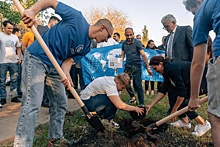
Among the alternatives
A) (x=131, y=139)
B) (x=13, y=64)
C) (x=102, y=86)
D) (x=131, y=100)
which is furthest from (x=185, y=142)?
(x=13, y=64)

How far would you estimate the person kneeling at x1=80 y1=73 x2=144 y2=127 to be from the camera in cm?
334

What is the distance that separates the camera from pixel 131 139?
2.96 m

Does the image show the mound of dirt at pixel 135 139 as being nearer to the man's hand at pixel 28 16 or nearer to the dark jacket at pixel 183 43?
the dark jacket at pixel 183 43

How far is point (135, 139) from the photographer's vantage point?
2930 millimetres

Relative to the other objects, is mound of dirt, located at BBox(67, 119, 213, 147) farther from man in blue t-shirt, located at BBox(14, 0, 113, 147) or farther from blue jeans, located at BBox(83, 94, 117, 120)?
man in blue t-shirt, located at BBox(14, 0, 113, 147)

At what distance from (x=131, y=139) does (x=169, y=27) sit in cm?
222

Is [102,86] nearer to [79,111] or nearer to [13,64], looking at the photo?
[79,111]

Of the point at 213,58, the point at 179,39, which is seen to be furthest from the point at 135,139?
the point at 179,39

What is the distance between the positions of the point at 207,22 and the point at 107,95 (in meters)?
2.01

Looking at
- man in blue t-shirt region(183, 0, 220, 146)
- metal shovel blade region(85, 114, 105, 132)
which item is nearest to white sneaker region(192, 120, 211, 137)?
metal shovel blade region(85, 114, 105, 132)

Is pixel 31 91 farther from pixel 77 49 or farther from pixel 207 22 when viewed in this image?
pixel 207 22

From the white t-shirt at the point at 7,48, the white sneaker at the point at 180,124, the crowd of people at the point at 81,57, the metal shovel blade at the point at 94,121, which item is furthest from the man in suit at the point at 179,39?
the white t-shirt at the point at 7,48

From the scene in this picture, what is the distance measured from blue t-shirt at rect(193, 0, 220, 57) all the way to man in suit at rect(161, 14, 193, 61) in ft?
8.01

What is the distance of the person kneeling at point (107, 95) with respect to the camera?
131 inches
